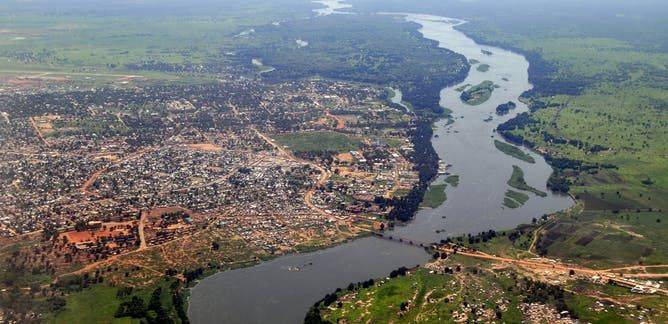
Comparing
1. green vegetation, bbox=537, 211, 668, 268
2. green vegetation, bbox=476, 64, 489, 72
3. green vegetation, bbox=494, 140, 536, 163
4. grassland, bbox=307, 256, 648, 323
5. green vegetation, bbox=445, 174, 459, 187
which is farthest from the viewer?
green vegetation, bbox=476, 64, 489, 72

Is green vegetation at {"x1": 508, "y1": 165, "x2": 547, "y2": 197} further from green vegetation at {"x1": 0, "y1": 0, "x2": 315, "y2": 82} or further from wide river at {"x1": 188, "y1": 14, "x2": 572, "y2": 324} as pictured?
green vegetation at {"x1": 0, "y1": 0, "x2": 315, "y2": 82}

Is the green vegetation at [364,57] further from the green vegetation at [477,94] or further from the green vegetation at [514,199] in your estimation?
the green vegetation at [514,199]

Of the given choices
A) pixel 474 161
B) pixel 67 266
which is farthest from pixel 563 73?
pixel 67 266

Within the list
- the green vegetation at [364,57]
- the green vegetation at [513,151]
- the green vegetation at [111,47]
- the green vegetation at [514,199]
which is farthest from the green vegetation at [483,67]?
the green vegetation at [514,199]

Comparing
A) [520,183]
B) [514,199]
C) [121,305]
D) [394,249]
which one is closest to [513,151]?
[520,183]

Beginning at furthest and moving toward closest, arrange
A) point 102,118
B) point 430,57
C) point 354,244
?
1. point 430,57
2. point 102,118
3. point 354,244

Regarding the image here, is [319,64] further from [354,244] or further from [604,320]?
[604,320]

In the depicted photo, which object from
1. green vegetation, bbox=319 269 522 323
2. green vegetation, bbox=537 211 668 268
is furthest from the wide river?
green vegetation, bbox=537 211 668 268
